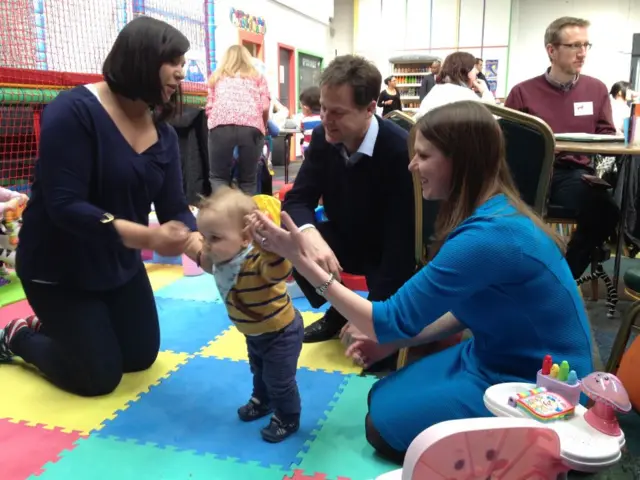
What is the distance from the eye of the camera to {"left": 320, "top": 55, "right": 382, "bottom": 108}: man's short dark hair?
1944mm

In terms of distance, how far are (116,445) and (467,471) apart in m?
1.23

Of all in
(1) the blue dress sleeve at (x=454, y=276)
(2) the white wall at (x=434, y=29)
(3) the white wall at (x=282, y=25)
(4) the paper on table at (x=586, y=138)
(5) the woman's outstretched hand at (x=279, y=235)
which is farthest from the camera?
(2) the white wall at (x=434, y=29)

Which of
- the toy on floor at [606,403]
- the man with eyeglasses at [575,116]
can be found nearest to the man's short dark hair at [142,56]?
the toy on floor at [606,403]

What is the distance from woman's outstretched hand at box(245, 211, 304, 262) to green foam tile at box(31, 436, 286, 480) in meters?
0.67

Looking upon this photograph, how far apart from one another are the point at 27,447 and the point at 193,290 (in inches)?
59.0

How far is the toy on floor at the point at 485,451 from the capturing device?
820 millimetres

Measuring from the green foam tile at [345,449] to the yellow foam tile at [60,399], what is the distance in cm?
72

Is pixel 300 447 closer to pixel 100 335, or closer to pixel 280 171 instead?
pixel 100 335

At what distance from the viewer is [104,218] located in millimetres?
1736

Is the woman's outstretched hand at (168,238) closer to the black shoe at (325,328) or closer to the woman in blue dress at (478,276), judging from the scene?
the woman in blue dress at (478,276)

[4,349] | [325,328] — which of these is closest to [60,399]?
[4,349]

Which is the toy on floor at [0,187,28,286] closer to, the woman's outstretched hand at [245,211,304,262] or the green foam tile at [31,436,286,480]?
the green foam tile at [31,436,286,480]

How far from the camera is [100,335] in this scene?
79.7 inches

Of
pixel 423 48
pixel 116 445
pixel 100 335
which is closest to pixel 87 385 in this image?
pixel 100 335
